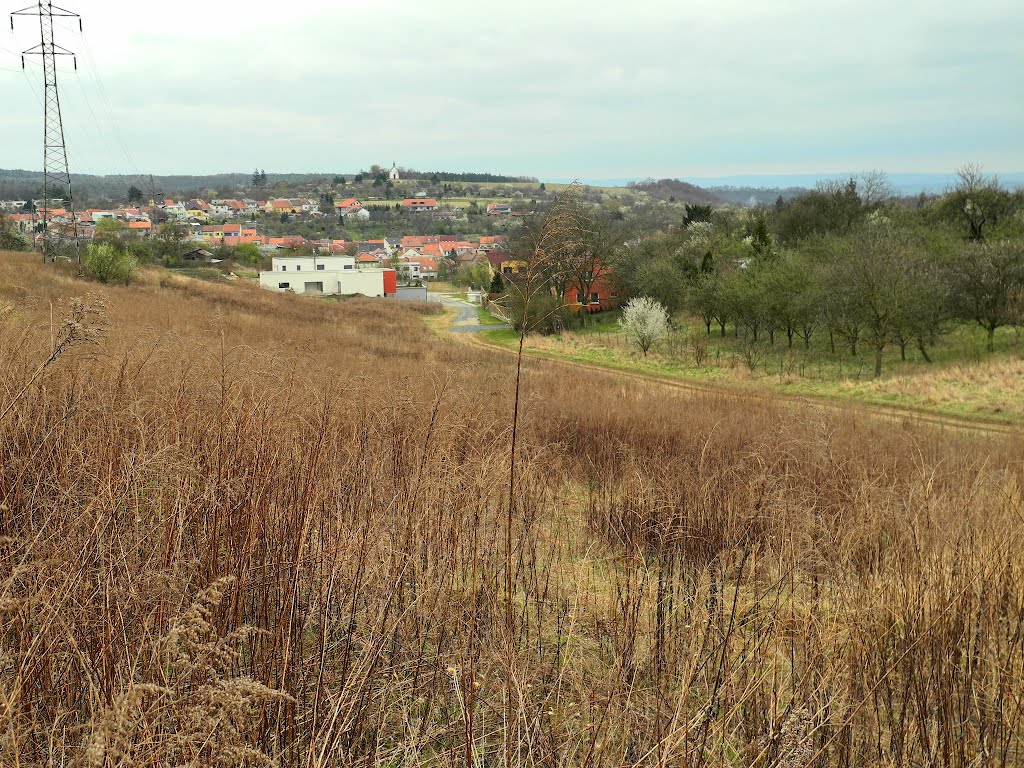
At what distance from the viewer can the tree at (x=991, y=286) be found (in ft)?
84.4

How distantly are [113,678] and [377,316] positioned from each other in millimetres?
40623

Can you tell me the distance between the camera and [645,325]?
116 feet

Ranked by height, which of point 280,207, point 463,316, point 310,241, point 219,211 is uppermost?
point 280,207

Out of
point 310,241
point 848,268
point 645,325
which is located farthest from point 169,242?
point 848,268

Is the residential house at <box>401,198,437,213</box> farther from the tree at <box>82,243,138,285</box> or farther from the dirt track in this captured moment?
the dirt track

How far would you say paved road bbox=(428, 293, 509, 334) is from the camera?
4723 centimetres

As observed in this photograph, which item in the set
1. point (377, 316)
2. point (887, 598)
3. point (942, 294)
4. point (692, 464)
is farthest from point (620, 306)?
point (887, 598)

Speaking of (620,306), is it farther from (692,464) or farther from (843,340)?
(692,464)

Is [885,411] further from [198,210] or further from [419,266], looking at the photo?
[198,210]

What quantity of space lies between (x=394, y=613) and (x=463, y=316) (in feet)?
180

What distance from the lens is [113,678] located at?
244 centimetres

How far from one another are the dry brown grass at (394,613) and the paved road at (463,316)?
39923 millimetres

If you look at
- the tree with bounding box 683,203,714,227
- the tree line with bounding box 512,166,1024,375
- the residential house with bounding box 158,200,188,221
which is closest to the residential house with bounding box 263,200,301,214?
the residential house with bounding box 158,200,188,221

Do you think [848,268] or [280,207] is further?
[280,207]
